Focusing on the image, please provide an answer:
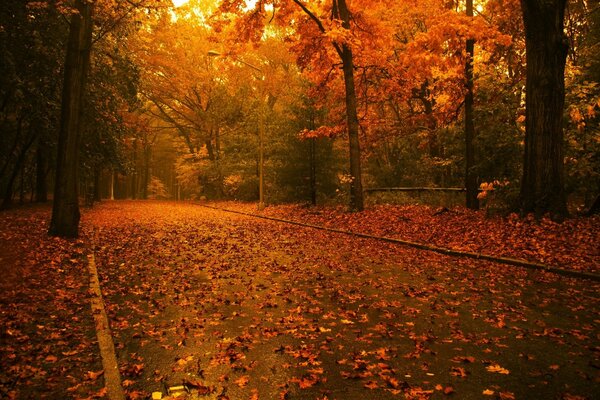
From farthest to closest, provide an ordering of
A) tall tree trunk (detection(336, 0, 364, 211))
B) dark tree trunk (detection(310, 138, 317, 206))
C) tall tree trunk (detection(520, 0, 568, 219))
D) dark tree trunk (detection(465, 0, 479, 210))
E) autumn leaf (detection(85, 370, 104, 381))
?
1. dark tree trunk (detection(310, 138, 317, 206))
2. tall tree trunk (detection(336, 0, 364, 211))
3. dark tree trunk (detection(465, 0, 479, 210))
4. tall tree trunk (detection(520, 0, 568, 219))
5. autumn leaf (detection(85, 370, 104, 381))

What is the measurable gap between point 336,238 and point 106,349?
982 cm

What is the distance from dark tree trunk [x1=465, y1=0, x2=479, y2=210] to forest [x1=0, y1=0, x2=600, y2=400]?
124 mm

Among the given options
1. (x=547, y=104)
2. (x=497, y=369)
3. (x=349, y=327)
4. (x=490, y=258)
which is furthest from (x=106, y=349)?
(x=547, y=104)

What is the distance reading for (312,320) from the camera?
19.2 feet

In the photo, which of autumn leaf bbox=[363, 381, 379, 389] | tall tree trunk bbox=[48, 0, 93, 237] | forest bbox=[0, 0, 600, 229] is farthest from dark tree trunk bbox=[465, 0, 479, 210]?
tall tree trunk bbox=[48, 0, 93, 237]

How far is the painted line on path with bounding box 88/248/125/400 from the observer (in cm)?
385

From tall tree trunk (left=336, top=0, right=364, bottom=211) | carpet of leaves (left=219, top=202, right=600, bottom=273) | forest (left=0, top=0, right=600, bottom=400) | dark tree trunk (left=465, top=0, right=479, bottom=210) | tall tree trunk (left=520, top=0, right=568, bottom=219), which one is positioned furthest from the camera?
tall tree trunk (left=336, top=0, right=364, bottom=211)


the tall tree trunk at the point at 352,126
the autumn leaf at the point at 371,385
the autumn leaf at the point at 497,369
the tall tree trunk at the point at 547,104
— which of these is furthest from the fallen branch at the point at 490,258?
the autumn leaf at the point at 371,385

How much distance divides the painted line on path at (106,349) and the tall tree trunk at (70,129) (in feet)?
18.7

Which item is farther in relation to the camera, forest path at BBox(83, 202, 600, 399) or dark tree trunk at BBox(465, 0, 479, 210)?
dark tree trunk at BBox(465, 0, 479, 210)

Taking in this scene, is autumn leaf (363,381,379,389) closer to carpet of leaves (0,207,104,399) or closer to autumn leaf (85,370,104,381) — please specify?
carpet of leaves (0,207,104,399)

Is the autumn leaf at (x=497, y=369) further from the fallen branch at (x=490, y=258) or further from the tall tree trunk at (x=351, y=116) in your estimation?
the tall tree trunk at (x=351, y=116)

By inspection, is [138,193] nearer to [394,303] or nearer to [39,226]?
[39,226]

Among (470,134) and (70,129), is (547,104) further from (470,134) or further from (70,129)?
(70,129)
